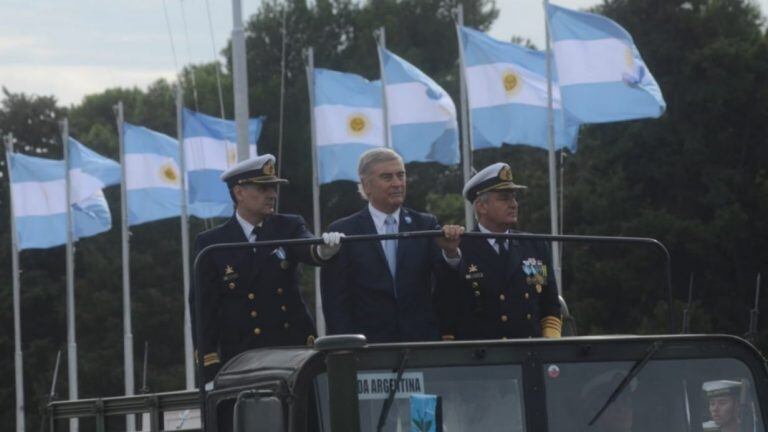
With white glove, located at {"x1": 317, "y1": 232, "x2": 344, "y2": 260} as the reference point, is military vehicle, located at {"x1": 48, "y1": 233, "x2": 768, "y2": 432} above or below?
below

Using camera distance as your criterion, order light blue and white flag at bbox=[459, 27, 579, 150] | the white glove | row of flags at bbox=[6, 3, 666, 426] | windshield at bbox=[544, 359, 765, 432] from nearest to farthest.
Answer: windshield at bbox=[544, 359, 765, 432] < the white glove < row of flags at bbox=[6, 3, 666, 426] < light blue and white flag at bbox=[459, 27, 579, 150]

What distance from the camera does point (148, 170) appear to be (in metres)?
43.8

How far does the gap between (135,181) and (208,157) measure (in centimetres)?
399

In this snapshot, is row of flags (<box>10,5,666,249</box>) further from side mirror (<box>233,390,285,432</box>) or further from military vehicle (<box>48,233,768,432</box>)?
side mirror (<box>233,390,285,432</box>)

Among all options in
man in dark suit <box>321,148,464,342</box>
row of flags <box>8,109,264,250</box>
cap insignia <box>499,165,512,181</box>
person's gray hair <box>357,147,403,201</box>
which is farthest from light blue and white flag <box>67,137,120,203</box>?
man in dark suit <box>321,148,464,342</box>

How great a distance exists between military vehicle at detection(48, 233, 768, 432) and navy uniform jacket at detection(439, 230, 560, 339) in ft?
3.98

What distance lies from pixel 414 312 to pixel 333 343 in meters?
2.25

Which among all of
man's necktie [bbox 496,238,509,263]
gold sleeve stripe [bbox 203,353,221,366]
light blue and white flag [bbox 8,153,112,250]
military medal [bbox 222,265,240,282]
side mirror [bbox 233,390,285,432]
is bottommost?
side mirror [bbox 233,390,285,432]

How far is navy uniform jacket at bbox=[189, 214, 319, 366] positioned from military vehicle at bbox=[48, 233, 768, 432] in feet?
3.84

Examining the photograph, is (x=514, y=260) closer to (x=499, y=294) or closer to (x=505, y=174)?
(x=499, y=294)

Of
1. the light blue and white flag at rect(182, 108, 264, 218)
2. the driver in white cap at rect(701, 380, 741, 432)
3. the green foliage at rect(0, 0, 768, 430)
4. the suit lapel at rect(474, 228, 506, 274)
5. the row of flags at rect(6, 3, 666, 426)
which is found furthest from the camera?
the green foliage at rect(0, 0, 768, 430)

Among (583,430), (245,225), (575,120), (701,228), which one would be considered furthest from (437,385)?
(701,228)

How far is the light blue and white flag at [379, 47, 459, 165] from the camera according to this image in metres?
32.9

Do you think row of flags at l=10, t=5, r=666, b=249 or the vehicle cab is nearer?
the vehicle cab
